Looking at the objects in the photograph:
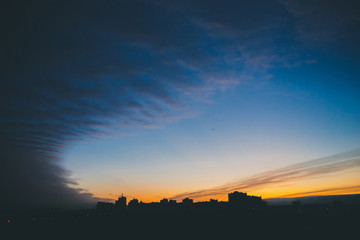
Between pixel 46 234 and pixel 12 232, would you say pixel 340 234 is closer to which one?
pixel 46 234

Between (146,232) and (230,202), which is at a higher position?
(230,202)

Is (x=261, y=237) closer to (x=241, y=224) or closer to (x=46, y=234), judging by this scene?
(x=241, y=224)

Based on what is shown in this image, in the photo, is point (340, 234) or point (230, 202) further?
point (230, 202)

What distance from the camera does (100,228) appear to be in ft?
443

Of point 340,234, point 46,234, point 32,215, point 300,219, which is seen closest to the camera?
point 340,234

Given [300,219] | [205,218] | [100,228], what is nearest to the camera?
[300,219]

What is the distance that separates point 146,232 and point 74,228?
5497cm

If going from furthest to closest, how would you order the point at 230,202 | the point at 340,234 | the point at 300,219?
the point at 230,202 < the point at 300,219 < the point at 340,234

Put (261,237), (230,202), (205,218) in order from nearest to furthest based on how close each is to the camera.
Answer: (261,237)
(205,218)
(230,202)

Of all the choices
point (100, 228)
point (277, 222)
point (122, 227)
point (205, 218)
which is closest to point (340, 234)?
point (277, 222)

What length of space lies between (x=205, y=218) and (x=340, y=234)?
264 ft

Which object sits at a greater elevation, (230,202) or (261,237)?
(230,202)

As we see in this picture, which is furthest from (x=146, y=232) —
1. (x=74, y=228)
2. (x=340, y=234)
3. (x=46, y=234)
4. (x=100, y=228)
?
(x=340, y=234)

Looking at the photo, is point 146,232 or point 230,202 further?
point 230,202
